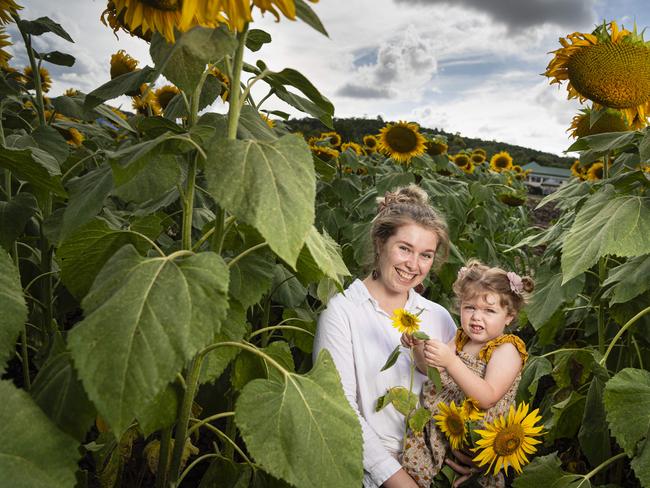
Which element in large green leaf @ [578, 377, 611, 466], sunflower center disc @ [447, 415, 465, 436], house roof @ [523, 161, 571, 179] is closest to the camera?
sunflower center disc @ [447, 415, 465, 436]

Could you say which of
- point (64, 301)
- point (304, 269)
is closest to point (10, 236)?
point (64, 301)

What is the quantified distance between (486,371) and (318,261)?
1.24 meters

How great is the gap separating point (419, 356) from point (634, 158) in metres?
1.13

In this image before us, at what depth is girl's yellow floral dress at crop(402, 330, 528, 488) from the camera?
69.4 inches

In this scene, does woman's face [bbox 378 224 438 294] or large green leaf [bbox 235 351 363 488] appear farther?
woman's face [bbox 378 224 438 294]

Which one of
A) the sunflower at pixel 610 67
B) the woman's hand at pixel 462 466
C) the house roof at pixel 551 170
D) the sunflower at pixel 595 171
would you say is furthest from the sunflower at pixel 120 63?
the house roof at pixel 551 170

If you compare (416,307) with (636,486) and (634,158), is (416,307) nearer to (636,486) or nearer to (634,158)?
(634,158)

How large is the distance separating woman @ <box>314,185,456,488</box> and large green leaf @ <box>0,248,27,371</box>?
1180 millimetres

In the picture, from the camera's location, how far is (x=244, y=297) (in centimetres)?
123

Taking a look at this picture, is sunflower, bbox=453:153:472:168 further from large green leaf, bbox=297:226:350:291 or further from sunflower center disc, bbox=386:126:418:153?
large green leaf, bbox=297:226:350:291

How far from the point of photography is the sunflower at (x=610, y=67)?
1891 mm

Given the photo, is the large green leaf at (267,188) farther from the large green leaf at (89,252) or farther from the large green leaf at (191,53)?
the large green leaf at (89,252)

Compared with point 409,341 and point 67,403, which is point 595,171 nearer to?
point 409,341

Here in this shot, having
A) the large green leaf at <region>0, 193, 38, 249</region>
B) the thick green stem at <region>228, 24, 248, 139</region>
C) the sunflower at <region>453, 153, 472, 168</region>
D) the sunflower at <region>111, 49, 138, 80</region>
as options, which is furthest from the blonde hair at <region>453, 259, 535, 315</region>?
the sunflower at <region>453, 153, 472, 168</region>
